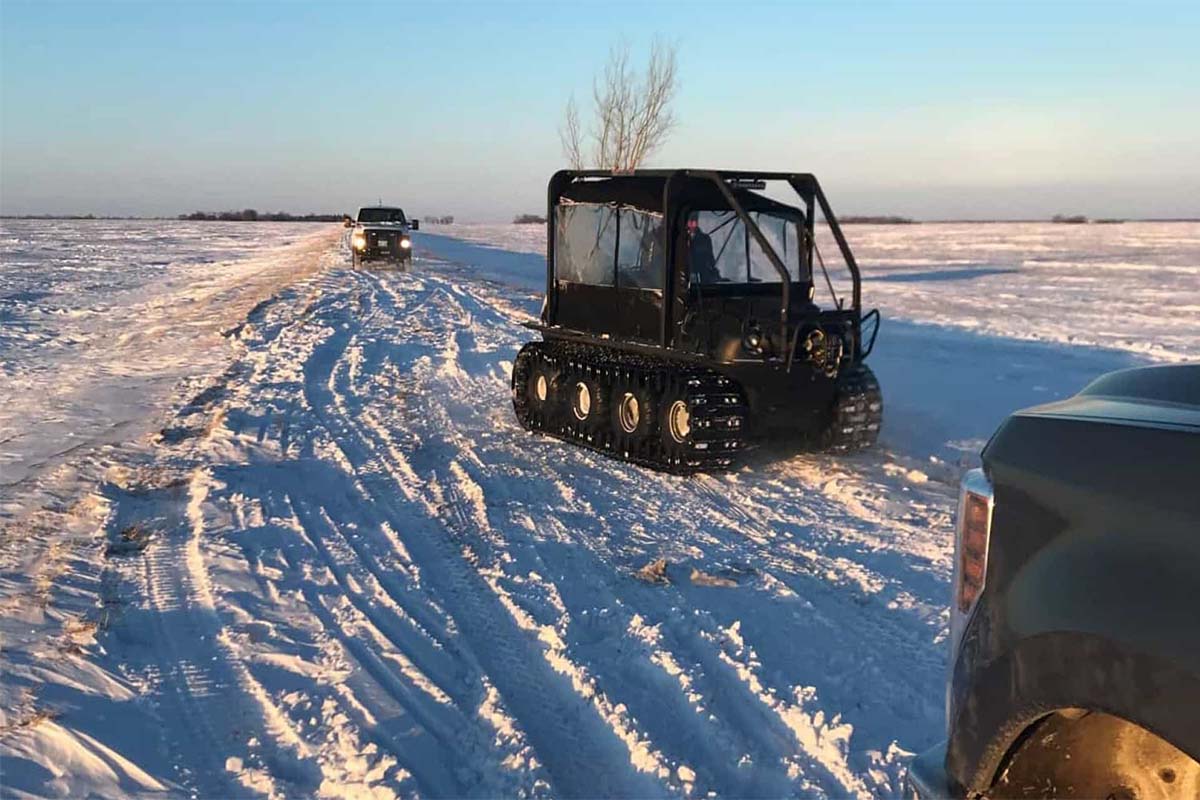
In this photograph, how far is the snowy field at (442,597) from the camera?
4262mm

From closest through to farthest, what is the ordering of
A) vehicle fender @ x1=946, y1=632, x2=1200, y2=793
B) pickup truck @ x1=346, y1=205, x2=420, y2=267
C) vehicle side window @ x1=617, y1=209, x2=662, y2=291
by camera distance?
1. vehicle fender @ x1=946, y1=632, x2=1200, y2=793
2. vehicle side window @ x1=617, y1=209, x2=662, y2=291
3. pickup truck @ x1=346, y1=205, x2=420, y2=267

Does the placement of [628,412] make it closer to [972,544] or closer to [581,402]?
[581,402]

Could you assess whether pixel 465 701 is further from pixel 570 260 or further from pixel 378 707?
pixel 570 260

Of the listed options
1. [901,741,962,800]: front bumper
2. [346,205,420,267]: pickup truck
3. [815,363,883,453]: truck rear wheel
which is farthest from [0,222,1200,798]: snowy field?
[346,205,420,267]: pickup truck

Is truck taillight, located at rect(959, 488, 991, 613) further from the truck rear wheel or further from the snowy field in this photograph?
the truck rear wheel

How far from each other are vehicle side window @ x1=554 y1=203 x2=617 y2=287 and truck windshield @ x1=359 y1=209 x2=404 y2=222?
92.0ft

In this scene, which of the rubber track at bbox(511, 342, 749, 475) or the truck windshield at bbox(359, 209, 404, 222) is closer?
the rubber track at bbox(511, 342, 749, 475)

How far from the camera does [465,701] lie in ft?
15.6

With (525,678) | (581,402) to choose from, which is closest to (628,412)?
(581,402)

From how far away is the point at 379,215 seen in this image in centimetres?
3834

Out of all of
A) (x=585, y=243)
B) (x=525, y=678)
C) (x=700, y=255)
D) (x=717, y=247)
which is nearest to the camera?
(x=525, y=678)

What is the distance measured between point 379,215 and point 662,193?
1186 inches

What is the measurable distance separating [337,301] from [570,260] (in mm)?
14601

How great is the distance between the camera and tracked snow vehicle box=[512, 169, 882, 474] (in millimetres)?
9172
